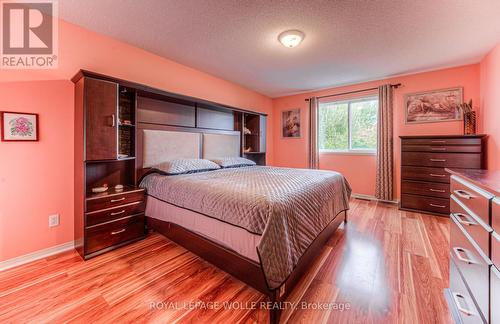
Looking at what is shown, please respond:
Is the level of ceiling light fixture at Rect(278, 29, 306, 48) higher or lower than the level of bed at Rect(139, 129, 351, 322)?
higher

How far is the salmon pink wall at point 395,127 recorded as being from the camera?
11.2ft

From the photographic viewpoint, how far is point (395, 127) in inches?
157

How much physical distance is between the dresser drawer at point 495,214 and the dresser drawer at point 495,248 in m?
0.03

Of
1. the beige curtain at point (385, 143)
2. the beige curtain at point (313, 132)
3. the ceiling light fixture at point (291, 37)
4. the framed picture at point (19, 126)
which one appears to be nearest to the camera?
the framed picture at point (19, 126)

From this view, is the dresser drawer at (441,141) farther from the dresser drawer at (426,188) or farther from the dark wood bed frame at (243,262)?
the dark wood bed frame at (243,262)

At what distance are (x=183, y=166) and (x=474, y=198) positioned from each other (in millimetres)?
2689

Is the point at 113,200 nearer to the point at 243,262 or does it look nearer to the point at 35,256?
the point at 35,256

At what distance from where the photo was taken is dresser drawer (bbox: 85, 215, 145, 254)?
6.75 feet

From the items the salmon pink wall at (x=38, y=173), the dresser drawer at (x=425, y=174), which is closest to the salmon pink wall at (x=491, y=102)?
the dresser drawer at (x=425, y=174)

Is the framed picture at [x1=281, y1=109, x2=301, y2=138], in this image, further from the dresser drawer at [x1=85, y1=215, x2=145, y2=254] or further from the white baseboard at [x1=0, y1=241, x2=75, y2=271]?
the white baseboard at [x1=0, y1=241, x2=75, y2=271]

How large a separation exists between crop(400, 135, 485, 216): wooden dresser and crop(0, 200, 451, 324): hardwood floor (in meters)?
1.30

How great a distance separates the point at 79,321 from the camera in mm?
1313

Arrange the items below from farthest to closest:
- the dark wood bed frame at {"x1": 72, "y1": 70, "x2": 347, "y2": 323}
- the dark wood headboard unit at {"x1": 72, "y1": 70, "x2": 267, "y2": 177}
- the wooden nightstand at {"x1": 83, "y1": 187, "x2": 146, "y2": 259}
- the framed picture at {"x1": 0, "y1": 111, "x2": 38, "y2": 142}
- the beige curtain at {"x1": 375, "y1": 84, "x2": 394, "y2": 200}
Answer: the beige curtain at {"x1": 375, "y1": 84, "x2": 394, "y2": 200}
the dark wood headboard unit at {"x1": 72, "y1": 70, "x2": 267, "y2": 177}
the wooden nightstand at {"x1": 83, "y1": 187, "x2": 146, "y2": 259}
the framed picture at {"x1": 0, "y1": 111, "x2": 38, "y2": 142}
the dark wood bed frame at {"x1": 72, "y1": 70, "x2": 347, "y2": 323}

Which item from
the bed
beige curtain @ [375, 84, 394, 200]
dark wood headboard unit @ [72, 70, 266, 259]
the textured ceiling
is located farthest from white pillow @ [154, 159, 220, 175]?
beige curtain @ [375, 84, 394, 200]
